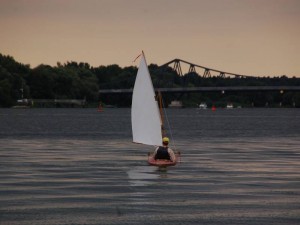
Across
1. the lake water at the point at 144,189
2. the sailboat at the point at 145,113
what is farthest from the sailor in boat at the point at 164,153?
the sailboat at the point at 145,113

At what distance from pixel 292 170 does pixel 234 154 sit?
44.2ft

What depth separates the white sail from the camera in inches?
1916

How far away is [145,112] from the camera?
49.2 metres

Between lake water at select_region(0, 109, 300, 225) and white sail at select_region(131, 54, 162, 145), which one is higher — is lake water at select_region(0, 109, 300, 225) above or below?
below

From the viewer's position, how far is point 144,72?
49.3 m

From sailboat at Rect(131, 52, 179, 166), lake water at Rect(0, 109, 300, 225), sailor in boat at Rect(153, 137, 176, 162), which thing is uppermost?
sailboat at Rect(131, 52, 179, 166)

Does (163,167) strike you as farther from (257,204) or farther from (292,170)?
(257,204)

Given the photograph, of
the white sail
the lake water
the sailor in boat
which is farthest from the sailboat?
the sailor in boat

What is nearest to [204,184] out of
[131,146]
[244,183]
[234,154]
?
[244,183]

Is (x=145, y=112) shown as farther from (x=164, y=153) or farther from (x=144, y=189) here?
(x=144, y=189)

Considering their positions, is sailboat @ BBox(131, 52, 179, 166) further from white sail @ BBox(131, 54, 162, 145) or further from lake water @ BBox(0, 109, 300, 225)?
lake water @ BBox(0, 109, 300, 225)

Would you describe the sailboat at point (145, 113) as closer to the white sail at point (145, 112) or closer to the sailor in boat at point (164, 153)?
the white sail at point (145, 112)

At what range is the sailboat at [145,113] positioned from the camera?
48.6 m

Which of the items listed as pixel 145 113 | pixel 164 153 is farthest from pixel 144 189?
pixel 145 113
